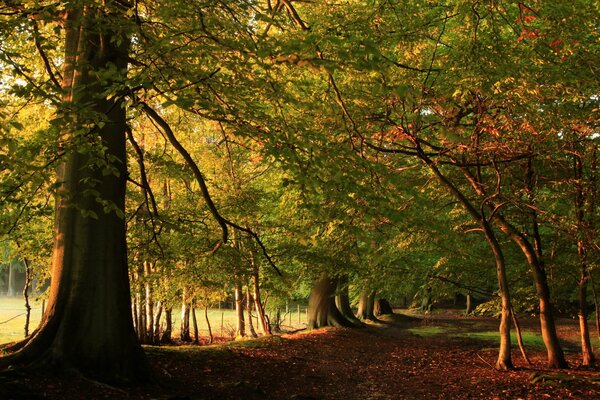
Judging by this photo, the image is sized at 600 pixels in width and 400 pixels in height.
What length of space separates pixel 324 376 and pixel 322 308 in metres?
10.2

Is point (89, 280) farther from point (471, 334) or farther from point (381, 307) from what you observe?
point (381, 307)

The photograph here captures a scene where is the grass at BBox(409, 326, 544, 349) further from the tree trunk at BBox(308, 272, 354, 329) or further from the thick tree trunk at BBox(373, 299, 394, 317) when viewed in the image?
the thick tree trunk at BBox(373, 299, 394, 317)

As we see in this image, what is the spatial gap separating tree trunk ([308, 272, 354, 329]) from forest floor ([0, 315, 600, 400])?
3873mm

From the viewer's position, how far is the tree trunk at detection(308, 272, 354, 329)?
21.1m

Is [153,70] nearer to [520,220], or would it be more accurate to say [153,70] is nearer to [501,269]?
[501,269]

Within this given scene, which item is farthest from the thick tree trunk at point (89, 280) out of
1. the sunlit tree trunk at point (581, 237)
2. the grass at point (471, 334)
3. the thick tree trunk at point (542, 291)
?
the grass at point (471, 334)

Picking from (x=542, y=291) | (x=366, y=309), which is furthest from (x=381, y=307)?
(x=542, y=291)

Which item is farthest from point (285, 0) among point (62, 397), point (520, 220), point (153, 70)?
point (520, 220)

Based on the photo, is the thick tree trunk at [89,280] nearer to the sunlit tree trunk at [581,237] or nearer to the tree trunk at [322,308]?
the sunlit tree trunk at [581,237]

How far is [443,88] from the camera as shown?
916 centimetres

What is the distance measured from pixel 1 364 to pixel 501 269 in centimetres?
980

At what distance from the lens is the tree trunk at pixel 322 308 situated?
21.1 m

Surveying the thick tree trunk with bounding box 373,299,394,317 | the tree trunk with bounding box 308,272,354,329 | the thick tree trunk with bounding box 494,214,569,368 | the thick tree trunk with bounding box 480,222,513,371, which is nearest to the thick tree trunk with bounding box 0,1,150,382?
the thick tree trunk with bounding box 480,222,513,371

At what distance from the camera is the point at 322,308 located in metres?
21.3
